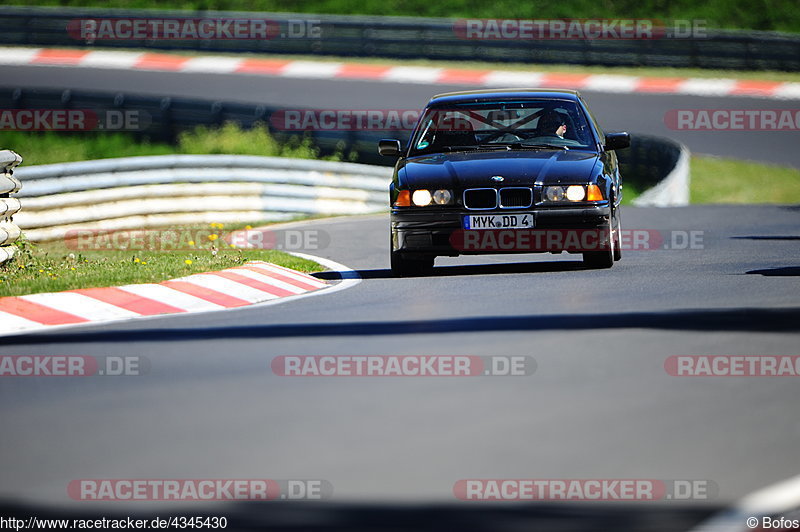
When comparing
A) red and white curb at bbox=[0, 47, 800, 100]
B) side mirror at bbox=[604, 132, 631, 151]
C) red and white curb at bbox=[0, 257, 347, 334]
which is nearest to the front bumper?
red and white curb at bbox=[0, 257, 347, 334]

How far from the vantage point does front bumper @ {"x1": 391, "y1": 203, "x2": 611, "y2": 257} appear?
437 inches

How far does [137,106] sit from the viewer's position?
2405cm

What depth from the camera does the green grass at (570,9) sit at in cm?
3638

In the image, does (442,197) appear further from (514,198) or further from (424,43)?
(424,43)

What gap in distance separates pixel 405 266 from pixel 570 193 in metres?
1.53

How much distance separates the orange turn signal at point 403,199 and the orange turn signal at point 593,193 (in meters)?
1.44

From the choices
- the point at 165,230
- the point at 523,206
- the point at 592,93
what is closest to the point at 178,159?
the point at 165,230

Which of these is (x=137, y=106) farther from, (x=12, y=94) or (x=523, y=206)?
(x=523, y=206)

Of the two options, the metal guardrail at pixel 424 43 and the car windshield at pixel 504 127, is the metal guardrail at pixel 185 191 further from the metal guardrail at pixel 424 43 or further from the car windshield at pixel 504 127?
the metal guardrail at pixel 424 43

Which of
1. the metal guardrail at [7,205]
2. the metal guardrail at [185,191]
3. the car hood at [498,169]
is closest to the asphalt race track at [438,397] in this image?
the car hood at [498,169]

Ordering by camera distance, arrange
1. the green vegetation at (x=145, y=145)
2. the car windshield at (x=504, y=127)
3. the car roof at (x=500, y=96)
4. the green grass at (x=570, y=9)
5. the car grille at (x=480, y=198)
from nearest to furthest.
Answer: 1. the car grille at (x=480, y=198)
2. the car windshield at (x=504, y=127)
3. the car roof at (x=500, y=96)
4. the green vegetation at (x=145, y=145)
5. the green grass at (x=570, y=9)

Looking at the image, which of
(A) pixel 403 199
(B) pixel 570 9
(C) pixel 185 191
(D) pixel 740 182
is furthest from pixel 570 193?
(B) pixel 570 9

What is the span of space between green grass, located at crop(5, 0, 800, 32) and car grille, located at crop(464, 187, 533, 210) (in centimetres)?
2598

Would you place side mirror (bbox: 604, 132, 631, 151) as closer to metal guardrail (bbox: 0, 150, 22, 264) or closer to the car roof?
the car roof
